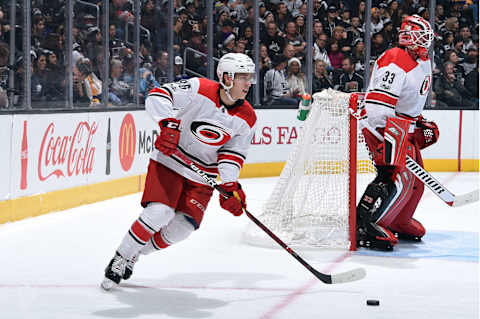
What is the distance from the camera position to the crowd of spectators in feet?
22.8

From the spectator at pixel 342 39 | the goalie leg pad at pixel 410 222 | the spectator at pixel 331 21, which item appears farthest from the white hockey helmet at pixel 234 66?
the spectator at pixel 342 39

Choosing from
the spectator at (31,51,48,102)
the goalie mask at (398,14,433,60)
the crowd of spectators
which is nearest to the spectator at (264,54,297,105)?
the crowd of spectators

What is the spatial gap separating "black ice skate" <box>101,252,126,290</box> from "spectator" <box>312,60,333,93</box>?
6.31 meters

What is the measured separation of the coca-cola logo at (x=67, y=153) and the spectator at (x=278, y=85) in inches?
122

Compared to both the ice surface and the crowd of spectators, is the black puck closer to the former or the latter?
the ice surface

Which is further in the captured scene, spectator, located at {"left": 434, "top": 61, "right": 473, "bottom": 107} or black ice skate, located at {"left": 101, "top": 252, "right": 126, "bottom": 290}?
spectator, located at {"left": 434, "top": 61, "right": 473, "bottom": 107}

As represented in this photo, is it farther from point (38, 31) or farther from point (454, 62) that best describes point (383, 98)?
point (454, 62)

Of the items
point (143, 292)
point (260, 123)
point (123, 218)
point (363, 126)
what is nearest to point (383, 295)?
point (143, 292)

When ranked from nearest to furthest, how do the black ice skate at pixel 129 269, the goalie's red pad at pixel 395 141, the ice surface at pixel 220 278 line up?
1. the ice surface at pixel 220 278
2. the black ice skate at pixel 129 269
3. the goalie's red pad at pixel 395 141

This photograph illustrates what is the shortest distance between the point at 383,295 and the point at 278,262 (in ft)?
2.83

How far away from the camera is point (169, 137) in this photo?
3.61 metres

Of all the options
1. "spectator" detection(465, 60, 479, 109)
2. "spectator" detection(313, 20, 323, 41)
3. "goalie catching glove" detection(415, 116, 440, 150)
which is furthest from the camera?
"spectator" detection(465, 60, 479, 109)

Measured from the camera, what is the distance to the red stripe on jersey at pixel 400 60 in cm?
488

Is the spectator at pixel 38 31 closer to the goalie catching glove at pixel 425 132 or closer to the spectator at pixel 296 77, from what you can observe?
the goalie catching glove at pixel 425 132
